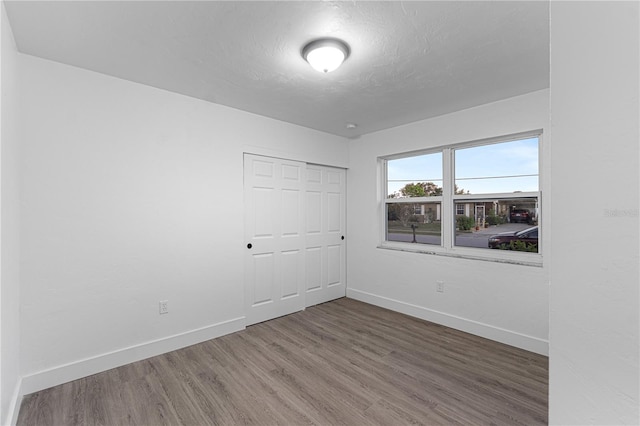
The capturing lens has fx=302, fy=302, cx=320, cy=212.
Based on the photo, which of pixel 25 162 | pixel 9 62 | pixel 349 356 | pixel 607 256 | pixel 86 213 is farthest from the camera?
pixel 349 356

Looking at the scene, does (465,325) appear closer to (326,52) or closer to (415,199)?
(415,199)

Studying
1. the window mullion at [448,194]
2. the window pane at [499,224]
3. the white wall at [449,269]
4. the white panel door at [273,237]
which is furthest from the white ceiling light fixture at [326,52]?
the window pane at [499,224]

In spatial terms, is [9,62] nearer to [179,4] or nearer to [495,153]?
[179,4]

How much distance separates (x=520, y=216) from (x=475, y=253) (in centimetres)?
59

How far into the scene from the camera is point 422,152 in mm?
3889

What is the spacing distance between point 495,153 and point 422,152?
0.85 meters

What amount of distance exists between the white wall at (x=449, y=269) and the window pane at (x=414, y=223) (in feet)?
0.74

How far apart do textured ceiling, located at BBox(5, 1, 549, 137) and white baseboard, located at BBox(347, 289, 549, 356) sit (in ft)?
7.67

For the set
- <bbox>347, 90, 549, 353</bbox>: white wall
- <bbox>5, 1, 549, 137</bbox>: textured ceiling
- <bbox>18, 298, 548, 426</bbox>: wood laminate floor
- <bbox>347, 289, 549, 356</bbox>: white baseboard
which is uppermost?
<bbox>5, 1, 549, 137</bbox>: textured ceiling

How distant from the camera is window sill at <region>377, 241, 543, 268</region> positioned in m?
2.99

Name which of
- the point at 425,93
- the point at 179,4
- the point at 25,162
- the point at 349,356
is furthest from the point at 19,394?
the point at 425,93

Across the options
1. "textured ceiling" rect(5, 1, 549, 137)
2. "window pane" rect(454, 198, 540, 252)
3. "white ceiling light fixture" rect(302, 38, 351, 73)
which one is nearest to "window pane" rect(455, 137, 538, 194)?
"window pane" rect(454, 198, 540, 252)

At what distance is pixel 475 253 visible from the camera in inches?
133

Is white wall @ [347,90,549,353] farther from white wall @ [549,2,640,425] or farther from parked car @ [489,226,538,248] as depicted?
white wall @ [549,2,640,425]
